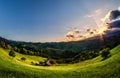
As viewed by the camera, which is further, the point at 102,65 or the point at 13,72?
the point at 102,65

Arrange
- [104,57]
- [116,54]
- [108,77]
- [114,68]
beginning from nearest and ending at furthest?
[108,77] → [114,68] → [116,54] → [104,57]

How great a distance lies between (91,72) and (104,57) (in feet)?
44.6

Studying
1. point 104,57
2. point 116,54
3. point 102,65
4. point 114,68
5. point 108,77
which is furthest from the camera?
point 104,57

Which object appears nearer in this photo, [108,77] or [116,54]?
[108,77]

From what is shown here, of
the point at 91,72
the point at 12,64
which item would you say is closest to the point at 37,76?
the point at 12,64

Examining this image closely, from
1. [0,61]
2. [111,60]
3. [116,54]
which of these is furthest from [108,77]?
[0,61]

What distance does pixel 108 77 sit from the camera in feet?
147

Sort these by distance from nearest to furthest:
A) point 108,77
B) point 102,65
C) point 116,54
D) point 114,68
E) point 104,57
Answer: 1. point 108,77
2. point 114,68
3. point 102,65
4. point 116,54
5. point 104,57

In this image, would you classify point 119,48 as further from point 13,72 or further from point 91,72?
point 13,72

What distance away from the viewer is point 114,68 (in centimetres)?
4809

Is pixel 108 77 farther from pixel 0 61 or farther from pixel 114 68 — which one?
pixel 0 61

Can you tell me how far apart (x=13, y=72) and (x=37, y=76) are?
4.16m

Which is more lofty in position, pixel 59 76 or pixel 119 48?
pixel 119 48

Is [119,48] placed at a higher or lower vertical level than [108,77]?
higher
